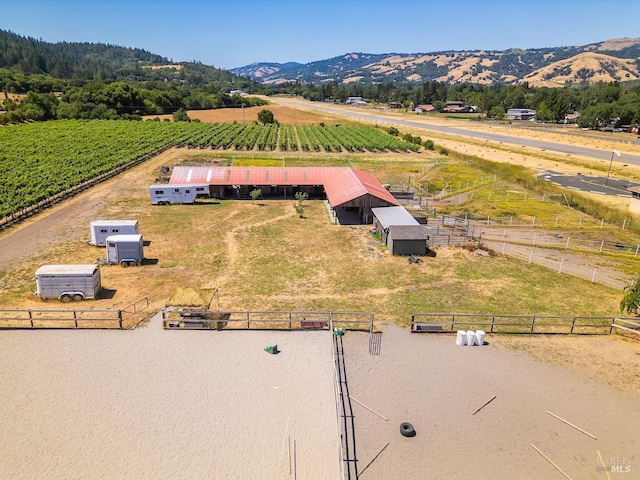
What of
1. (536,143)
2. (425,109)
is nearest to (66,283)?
(536,143)

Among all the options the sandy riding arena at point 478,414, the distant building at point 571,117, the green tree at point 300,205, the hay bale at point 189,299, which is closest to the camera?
the sandy riding arena at point 478,414

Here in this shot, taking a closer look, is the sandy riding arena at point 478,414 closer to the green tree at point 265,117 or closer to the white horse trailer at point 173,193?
the white horse trailer at point 173,193

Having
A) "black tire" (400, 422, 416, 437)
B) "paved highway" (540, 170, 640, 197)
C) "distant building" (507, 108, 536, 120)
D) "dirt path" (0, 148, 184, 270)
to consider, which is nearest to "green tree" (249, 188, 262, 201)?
"dirt path" (0, 148, 184, 270)

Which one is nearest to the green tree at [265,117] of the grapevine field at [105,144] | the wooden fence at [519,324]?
the grapevine field at [105,144]

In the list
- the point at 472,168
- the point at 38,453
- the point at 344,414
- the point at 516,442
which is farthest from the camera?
the point at 472,168

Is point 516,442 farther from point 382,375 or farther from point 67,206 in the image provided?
point 67,206

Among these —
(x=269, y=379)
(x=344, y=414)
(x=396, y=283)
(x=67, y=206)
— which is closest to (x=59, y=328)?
(x=269, y=379)

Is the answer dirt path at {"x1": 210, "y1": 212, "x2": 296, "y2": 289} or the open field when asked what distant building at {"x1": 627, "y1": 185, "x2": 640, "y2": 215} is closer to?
the open field
